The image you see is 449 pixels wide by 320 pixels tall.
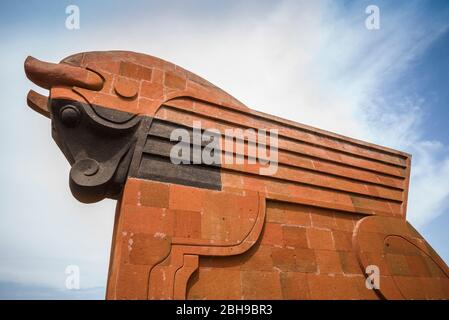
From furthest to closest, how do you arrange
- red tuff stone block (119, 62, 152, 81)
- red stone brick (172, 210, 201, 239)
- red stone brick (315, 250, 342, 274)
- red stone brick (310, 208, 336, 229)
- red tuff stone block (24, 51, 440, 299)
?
red stone brick (310, 208, 336, 229) → red tuff stone block (119, 62, 152, 81) → red stone brick (315, 250, 342, 274) → red stone brick (172, 210, 201, 239) → red tuff stone block (24, 51, 440, 299)

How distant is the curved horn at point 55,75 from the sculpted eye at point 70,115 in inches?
16.5

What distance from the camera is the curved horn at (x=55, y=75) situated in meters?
4.41

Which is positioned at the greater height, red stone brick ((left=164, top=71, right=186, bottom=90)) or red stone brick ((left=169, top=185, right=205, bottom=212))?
red stone brick ((left=164, top=71, right=186, bottom=90))

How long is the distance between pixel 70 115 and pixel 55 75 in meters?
0.70

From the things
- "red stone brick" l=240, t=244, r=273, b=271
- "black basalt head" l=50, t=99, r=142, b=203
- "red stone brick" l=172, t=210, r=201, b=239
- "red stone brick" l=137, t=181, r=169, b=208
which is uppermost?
"black basalt head" l=50, t=99, r=142, b=203

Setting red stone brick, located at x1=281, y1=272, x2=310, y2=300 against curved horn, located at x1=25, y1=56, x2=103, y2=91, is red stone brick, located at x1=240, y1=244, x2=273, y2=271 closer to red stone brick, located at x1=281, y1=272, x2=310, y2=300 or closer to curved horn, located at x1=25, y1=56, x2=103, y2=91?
red stone brick, located at x1=281, y1=272, x2=310, y2=300

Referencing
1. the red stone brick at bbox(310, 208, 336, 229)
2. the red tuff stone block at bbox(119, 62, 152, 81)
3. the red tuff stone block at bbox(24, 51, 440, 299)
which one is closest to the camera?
the red tuff stone block at bbox(24, 51, 440, 299)

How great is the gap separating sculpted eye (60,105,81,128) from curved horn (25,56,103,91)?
0.42 metres

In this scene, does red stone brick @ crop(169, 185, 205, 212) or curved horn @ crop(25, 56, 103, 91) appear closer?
red stone brick @ crop(169, 185, 205, 212)

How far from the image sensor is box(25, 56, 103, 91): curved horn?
14.5 feet

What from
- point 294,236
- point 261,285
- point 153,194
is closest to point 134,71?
point 153,194

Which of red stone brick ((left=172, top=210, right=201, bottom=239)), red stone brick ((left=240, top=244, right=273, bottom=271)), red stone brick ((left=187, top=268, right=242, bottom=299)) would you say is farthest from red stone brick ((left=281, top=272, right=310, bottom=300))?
red stone brick ((left=172, top=210, right=201, bottom=239))

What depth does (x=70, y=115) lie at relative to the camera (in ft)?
14.1
